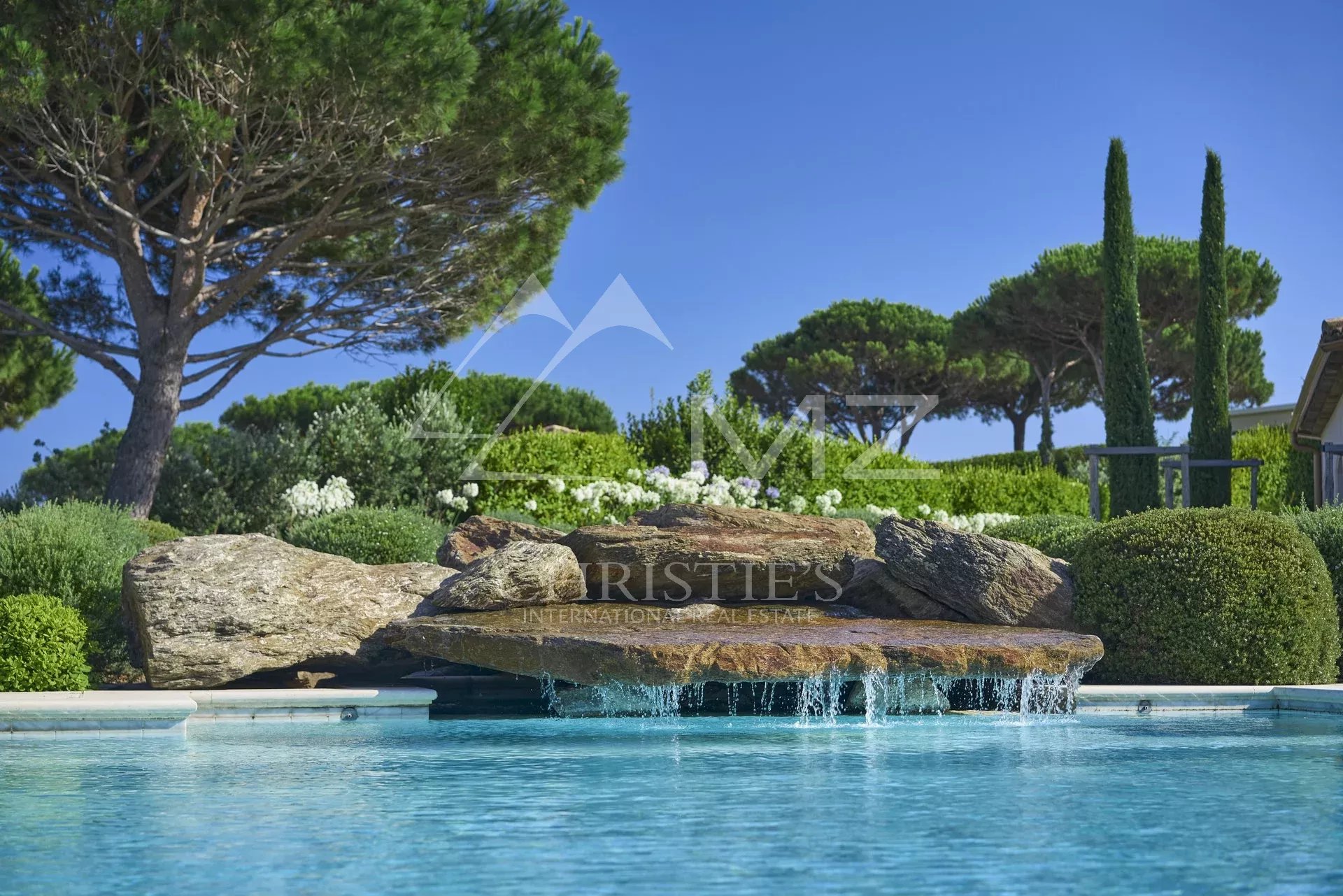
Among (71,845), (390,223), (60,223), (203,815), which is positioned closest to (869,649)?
(203,815)

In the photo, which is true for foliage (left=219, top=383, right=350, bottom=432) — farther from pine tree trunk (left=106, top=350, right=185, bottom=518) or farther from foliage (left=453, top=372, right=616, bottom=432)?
pine tree trunk (left=106, top=350, right=185, bottom=518)

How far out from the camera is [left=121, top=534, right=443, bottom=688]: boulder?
353 inches

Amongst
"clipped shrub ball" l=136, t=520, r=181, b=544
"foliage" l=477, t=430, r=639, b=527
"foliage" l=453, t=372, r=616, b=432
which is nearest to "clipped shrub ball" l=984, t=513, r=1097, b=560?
"foliage" l=477, t=430, r=639, b=527

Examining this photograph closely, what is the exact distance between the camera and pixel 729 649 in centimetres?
789

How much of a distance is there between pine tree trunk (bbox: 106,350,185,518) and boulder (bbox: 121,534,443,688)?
23.1ft

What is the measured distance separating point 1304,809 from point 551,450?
1358cm

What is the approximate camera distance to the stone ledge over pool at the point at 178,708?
761cm

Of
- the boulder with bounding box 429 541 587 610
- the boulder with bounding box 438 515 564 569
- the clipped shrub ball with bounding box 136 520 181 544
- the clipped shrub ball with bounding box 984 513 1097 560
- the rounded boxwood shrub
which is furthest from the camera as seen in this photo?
the clipped shrub ball with bounding box 136 520 181 544

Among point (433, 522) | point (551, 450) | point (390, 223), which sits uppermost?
point (390, 223)

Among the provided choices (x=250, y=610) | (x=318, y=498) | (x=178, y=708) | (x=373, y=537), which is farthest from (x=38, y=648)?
(x=318, y=498)

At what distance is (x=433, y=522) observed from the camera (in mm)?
13172

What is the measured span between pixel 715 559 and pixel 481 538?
254 cm

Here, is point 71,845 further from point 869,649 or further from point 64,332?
point 64,332

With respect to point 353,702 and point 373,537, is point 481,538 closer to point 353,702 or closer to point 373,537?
point 373,537
